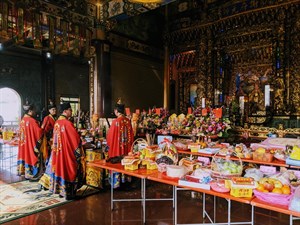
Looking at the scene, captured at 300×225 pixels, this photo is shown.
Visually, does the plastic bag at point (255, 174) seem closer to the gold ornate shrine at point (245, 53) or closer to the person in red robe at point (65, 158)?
the person in red robe at point (65, 158)

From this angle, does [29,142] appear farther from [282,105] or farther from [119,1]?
[282,105]

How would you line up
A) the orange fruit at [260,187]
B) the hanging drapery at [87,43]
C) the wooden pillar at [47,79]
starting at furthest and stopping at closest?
the wooden pillar at [47,79] < the hanging drapery at [87,43] < the orange fruit at [260,187]

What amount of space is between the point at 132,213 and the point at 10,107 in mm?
11347

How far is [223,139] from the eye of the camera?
18.0 feet

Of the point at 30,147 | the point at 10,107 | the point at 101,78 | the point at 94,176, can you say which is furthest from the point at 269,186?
the point at 10,107

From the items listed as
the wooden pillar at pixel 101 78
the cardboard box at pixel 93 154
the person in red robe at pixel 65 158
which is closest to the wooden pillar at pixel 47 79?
the wooden pillar at pixel 101 78

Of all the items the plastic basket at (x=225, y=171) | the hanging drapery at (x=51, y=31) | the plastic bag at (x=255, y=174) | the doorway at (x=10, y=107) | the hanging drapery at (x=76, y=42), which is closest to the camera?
the plastic bag at (x=255, y=174)

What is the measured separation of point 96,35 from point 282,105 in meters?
6.14

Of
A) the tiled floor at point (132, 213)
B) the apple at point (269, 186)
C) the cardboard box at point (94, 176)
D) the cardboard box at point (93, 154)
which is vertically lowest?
the tiled floor at point (132, 213)

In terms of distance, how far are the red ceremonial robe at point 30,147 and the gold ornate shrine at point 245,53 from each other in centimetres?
593

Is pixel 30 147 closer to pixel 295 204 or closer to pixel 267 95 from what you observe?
pixel 295 204

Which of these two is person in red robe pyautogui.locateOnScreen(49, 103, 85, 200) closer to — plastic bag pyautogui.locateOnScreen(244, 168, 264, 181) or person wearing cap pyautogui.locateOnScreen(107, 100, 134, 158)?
person wearing cap pyautogui.locateOnScreen(107, 100, 134, 158)

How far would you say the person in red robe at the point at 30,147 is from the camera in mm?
4914

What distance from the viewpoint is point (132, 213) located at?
3.36 meters
